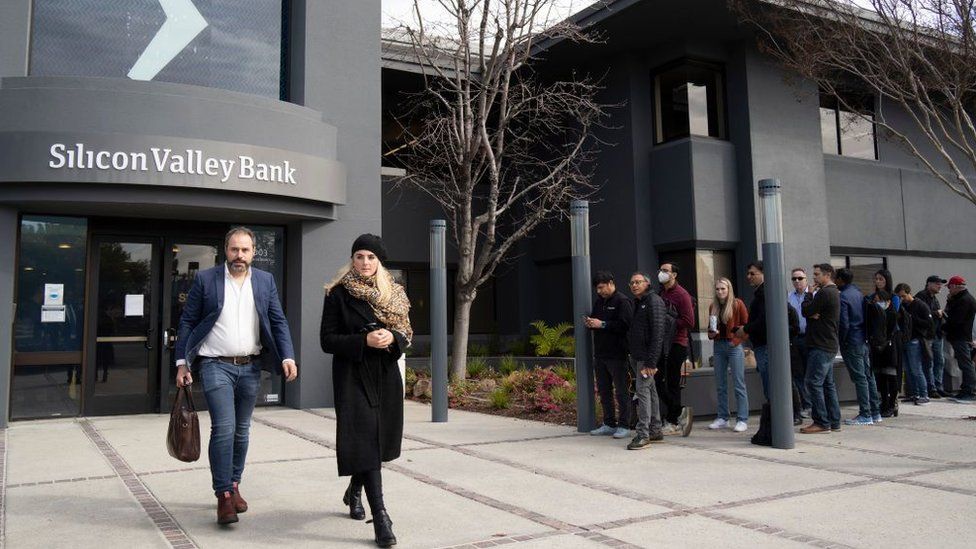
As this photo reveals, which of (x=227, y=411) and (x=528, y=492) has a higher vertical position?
(x=227, y=411)

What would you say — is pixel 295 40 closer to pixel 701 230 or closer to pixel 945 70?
pixel 701 230

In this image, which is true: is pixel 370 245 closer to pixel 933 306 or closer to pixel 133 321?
pixel 133 321

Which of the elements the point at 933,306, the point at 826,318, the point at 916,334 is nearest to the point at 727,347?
the point at 826,318

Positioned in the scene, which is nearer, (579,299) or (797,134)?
(579,299)

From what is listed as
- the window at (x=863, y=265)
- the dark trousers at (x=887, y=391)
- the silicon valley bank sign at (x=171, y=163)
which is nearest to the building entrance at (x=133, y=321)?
the silicon valley bank sign at (x=171, y=163)

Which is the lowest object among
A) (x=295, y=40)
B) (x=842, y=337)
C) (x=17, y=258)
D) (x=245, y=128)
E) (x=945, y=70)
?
(x=842, y=337)

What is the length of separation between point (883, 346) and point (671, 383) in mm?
3046

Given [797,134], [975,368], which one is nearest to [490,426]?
[975,368]

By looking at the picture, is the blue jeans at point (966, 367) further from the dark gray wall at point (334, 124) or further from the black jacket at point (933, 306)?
the dark gray wall at point (334, 124)

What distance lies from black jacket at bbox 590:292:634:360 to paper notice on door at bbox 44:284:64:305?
24.7 feet

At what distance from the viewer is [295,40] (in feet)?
38.4

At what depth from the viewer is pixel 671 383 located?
8.69 meters

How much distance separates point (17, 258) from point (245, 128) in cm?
356

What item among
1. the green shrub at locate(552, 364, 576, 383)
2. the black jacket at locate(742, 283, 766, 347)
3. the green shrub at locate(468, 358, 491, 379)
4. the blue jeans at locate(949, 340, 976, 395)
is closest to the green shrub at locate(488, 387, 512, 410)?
the green shrub at locate(552, 364, 576, 383)
